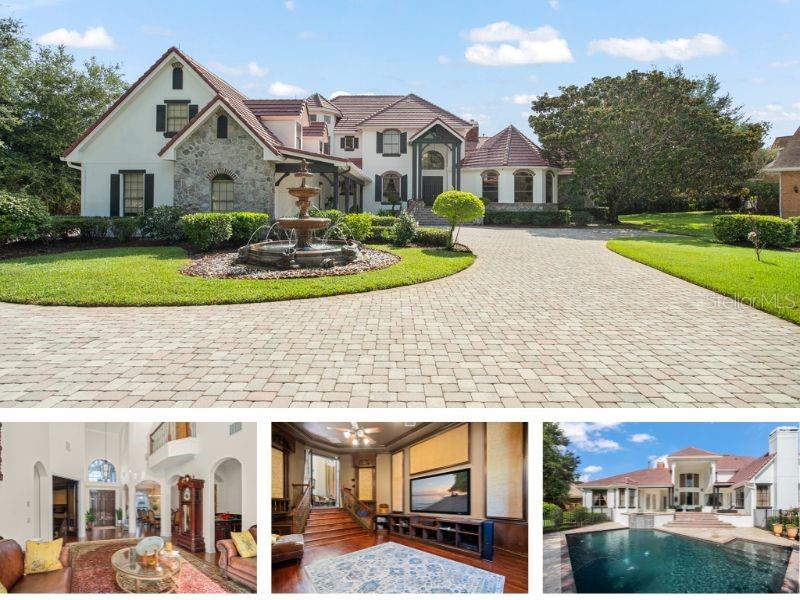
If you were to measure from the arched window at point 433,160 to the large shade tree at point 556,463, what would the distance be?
98.5 feet

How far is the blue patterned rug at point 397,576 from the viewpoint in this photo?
14.6 feet

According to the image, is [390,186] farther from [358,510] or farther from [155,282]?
[358,510]

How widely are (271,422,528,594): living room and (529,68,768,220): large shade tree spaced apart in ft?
90.1

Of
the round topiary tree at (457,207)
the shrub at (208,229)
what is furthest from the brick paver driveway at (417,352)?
the shrub at (208,229)

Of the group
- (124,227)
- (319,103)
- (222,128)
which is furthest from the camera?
(319,103)

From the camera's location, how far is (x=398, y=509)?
4875 millimetres

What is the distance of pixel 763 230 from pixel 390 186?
61.1 feet

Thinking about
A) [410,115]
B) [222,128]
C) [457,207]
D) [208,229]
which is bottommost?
[208,229]

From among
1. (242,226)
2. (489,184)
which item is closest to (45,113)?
(242,226)

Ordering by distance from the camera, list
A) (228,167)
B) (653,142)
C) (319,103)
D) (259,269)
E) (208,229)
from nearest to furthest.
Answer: (259,269) < (208,229) < (228,167) < (653,142) < (319,103)

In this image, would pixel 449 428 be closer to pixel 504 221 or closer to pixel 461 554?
pixel 461 554

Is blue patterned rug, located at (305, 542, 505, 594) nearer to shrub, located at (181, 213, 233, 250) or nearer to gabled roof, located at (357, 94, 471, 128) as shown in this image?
shrub, located at (181, 213, 233, 250)

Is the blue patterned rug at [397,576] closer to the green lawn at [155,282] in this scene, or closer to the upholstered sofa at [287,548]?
the upholstered sofa at [287,548]

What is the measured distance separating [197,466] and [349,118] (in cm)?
3313
